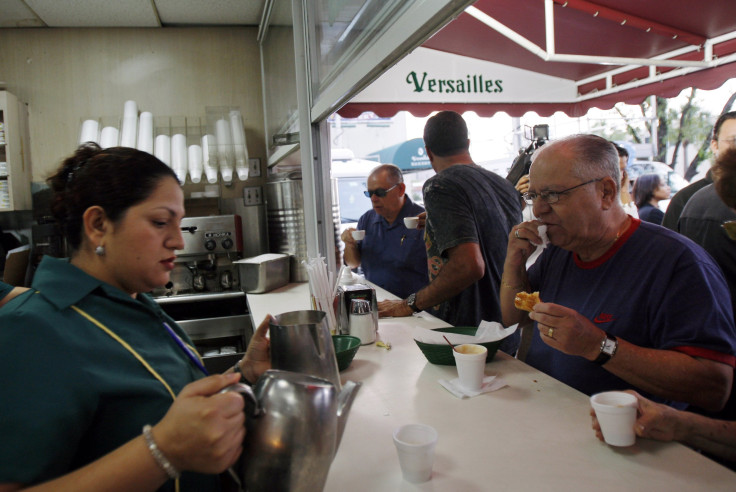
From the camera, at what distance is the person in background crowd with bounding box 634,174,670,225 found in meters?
4.73

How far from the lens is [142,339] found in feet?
3.24

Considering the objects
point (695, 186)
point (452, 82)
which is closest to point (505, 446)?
point (695, 186)

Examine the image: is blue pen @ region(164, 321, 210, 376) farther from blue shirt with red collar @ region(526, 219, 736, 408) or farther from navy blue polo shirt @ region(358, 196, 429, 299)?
navy blue polo shirt @ region(358, 196, 429, 299)

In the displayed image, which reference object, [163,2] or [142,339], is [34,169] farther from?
[142,339]

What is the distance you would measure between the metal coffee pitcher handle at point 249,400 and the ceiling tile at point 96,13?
14.2 feet

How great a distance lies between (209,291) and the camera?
13.4 feet

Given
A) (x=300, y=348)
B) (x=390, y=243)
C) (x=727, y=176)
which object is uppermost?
(x=727, y=176)

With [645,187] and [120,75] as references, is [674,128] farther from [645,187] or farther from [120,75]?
[120,75]

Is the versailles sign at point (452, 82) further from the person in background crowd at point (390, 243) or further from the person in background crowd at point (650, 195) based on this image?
the person in background crowd at point (650, 195)

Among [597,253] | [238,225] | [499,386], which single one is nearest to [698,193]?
[597,253]

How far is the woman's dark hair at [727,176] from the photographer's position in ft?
4.08

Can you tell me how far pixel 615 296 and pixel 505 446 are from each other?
65 centimetres

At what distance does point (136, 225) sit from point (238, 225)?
123 inches

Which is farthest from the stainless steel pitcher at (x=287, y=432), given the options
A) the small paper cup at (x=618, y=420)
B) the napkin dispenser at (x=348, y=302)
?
the napkin dispenser at (x=348, y=302)
